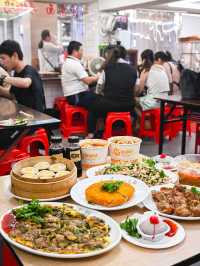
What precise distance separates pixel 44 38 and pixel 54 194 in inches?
254

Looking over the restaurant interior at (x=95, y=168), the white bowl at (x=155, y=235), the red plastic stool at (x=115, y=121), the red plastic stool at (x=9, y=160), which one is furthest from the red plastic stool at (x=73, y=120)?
the white bowl at (x=155, y=235)

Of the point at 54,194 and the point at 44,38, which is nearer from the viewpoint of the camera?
the point at 54,194

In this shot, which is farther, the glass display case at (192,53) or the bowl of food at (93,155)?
the glass display case at (192,53)

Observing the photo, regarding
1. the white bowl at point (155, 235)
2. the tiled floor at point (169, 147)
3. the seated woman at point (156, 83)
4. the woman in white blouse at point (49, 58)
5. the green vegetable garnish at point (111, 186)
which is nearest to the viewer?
the white bowl at point (155, 235)

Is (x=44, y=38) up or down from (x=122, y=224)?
up

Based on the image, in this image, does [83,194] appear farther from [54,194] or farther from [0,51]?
[0,51]

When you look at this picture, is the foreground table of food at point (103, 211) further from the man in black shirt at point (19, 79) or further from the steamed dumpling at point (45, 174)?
the man in black shirt at point (19, 79)

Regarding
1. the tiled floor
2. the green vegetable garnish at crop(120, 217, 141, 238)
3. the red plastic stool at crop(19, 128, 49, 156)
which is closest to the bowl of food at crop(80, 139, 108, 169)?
the green vegetable garnish at crop(120, 217, 141, 238)

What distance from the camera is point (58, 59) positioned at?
6398 mm

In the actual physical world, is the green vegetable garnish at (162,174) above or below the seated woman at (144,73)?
below

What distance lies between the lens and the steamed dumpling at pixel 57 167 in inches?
57.6

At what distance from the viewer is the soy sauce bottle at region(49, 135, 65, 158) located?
1.59 m

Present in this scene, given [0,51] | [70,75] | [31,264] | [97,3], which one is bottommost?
[31,264]

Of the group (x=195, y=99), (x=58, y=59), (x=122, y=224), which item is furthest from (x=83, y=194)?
(x=58, y=59)
